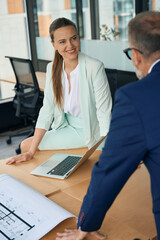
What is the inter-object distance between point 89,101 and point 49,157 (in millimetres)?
560

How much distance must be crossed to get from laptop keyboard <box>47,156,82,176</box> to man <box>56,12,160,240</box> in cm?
58

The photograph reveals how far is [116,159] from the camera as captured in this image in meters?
0.98

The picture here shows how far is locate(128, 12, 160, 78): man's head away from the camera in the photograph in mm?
1007

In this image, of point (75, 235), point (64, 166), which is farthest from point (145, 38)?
point (64, 166)

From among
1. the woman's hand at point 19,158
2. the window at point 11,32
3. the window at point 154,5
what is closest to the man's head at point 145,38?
the woman's hand at point 19,158

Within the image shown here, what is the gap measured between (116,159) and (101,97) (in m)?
1.31

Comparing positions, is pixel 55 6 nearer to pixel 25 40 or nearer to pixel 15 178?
pixel 25 40

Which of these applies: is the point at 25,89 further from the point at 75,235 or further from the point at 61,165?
the point at 75,235

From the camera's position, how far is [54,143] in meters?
2.15

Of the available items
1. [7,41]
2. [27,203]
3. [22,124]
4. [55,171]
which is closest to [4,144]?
[22,124]

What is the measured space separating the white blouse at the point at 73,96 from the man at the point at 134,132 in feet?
4.29

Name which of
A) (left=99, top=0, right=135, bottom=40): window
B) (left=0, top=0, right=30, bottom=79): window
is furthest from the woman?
(left=0, top=0, right=30, bottom=79): window

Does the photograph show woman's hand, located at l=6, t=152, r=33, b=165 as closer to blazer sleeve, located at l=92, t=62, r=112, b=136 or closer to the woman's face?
blazer sleeve, located at l=92, t=62, r=112, b=136

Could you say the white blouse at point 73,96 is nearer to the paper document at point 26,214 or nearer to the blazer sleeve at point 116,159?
the paper document at point 26,214
